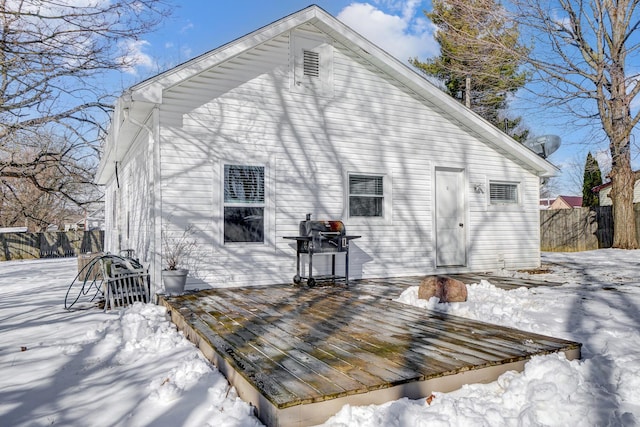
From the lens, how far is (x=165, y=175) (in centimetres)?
600

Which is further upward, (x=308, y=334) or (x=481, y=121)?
(x=481, y=121)

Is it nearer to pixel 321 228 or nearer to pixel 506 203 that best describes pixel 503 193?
pixel 506 203

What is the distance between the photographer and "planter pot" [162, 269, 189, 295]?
5.60m

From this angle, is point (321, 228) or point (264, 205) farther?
point (264, 205)

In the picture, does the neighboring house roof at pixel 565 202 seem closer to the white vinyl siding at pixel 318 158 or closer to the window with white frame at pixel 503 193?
the window with white frame at pixel 503 193

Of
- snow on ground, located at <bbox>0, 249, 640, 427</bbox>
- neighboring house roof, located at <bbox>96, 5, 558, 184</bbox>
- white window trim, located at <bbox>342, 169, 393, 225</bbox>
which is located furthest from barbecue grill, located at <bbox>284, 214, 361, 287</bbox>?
neighboring house roof, located at <bbox>96, 5, 558, 184</bbox>

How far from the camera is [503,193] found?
8828 mm

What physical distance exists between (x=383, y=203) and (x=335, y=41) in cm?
294

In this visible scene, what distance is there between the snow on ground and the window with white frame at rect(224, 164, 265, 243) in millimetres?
1685

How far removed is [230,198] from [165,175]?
981 millimetres

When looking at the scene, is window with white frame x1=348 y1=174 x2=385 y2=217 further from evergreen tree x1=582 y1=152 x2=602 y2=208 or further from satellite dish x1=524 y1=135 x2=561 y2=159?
evergreen tree x1=582 y1=152 x2=602 y2=208

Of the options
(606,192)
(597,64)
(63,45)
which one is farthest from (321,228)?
(606,192)

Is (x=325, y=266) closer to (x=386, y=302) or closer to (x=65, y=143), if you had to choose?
(x=386, y=302)

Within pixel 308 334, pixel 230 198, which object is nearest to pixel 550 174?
pixel 230 198
